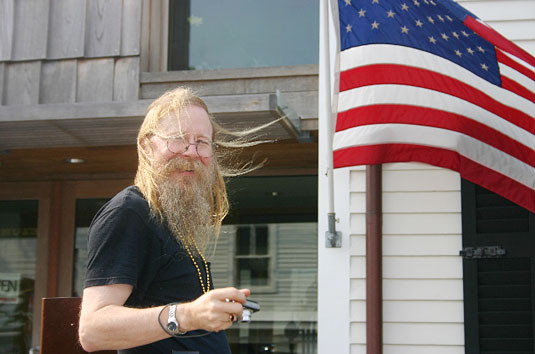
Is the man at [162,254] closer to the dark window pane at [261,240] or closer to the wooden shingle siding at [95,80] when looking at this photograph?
the wooden shingle siding at [95,80]

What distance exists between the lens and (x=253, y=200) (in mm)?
7195

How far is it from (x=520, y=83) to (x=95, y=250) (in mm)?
3314

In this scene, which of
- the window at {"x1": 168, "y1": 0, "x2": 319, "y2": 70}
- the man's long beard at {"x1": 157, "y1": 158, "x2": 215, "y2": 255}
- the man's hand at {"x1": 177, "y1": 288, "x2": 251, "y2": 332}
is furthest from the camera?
the window at {"x1": 168, "y1": 0, "x2": 319, "y2": 70}

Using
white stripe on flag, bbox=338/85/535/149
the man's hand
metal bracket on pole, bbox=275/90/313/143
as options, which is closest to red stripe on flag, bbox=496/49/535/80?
white stripe on flag, bbox=338/85/535/149

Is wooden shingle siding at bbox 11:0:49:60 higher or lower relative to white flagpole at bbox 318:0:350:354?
higher

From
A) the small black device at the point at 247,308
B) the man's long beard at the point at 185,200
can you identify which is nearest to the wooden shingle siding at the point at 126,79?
the man's long beard at the point at 185,200

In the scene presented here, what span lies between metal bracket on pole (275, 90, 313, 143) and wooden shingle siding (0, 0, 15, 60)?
2.23m

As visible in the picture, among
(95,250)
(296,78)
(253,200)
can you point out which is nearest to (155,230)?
(95,250)

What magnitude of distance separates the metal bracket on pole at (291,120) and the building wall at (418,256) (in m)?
0.61

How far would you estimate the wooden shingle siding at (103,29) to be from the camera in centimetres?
564

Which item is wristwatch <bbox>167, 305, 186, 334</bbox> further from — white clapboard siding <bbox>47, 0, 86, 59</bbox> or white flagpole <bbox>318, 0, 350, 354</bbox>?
white clapboard siding <bbox>47, 0, 86, 59</bbox>

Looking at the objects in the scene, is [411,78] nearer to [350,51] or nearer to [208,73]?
[350,51]

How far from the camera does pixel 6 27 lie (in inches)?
228

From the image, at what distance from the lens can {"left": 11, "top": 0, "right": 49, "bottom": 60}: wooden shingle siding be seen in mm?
5742
